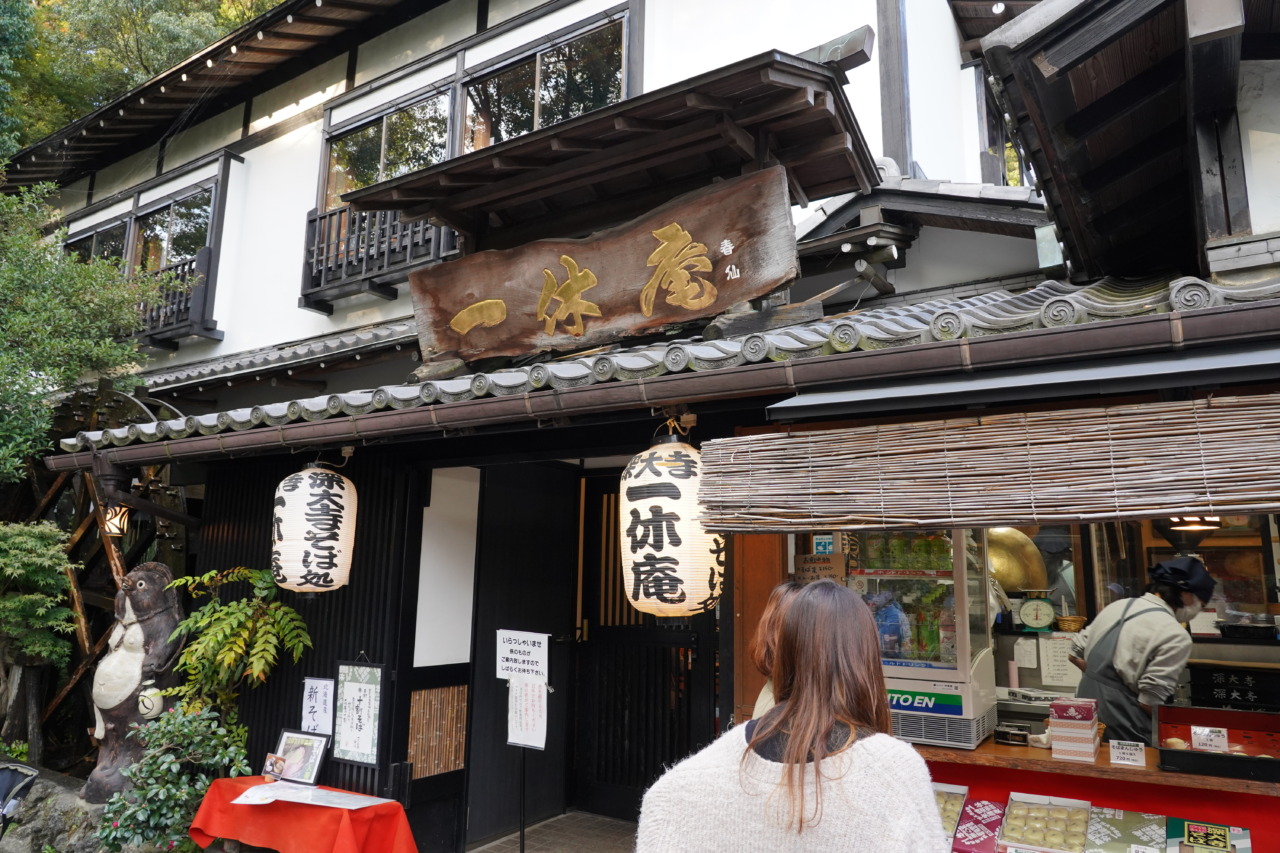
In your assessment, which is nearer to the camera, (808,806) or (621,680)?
(808,806)

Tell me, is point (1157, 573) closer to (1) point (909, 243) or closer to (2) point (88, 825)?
(1) point (909, 243)

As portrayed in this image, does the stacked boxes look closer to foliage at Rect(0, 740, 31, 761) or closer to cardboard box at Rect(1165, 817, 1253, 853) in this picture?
cardboard box at Rect(1165, 817, 1253, 853)

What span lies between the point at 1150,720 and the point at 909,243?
14.4ft

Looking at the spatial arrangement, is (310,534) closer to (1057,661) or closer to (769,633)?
(769,633)

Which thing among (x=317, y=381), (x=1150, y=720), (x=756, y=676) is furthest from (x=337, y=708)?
(x=1150, y=720)

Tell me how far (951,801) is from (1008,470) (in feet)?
9.07

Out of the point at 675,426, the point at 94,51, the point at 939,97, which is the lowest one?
the point at 675,426

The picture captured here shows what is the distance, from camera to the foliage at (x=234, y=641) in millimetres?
7766

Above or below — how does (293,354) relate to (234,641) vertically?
above

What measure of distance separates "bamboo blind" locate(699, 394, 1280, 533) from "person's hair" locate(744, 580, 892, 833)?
1976 mm

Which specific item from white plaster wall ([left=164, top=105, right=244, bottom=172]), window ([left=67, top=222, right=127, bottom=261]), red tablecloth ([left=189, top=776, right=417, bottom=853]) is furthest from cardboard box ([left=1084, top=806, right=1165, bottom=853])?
window ([left=67, top=222, right=127, bottom=261])

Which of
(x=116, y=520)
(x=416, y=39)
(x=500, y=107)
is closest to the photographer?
(x=500, y=107)

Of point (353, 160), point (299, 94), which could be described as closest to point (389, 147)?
point (353, 160)

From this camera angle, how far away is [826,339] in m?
4.78
